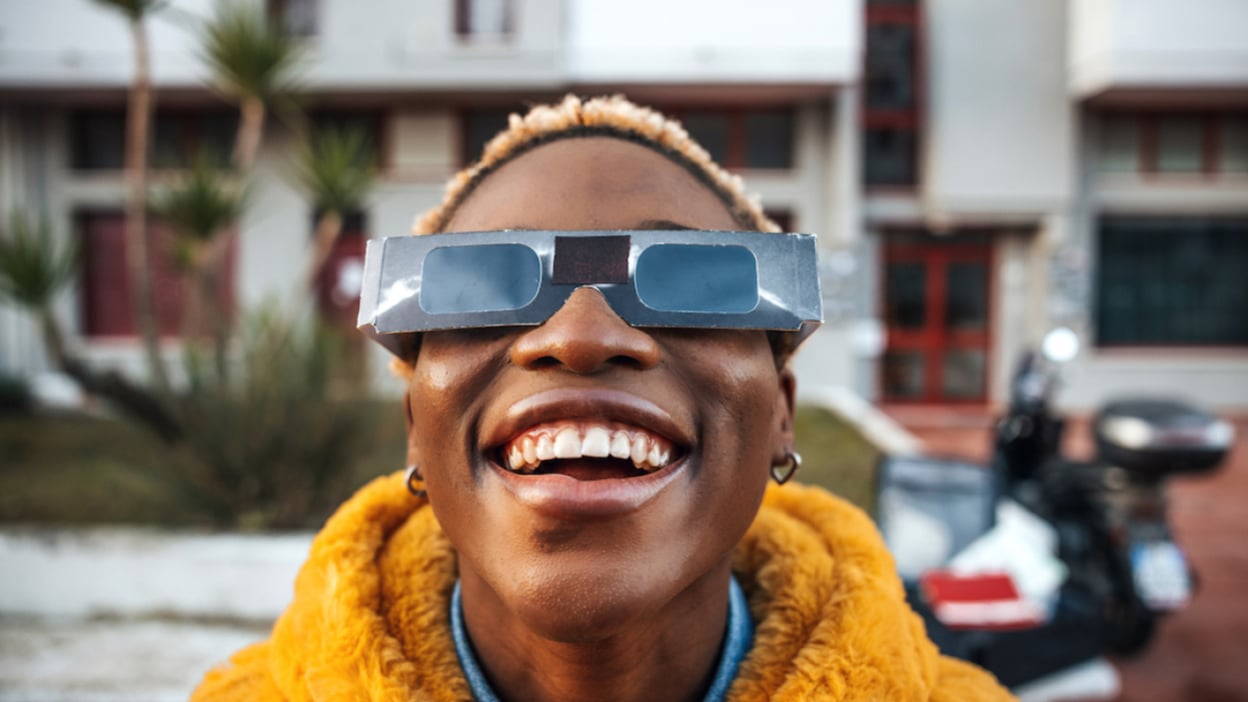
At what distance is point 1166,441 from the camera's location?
150 inches

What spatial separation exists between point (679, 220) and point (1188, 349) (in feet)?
47.9

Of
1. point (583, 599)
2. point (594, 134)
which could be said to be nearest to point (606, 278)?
point (594, 134)

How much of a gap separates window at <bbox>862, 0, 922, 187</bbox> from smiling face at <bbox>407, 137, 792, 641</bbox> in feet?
39.6

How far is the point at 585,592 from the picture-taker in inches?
41.4

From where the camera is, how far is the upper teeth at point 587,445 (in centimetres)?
109

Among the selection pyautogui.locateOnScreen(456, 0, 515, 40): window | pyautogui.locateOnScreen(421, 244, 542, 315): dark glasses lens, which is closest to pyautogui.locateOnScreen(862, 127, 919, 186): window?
pyautogui.locateOnScreen(456, 0, 515, 40): window

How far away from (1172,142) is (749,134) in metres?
6.47

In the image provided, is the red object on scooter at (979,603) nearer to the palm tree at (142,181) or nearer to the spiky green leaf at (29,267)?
the palm tree at (142,181)

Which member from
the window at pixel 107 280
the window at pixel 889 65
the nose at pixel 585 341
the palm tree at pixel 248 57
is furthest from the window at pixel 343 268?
the nose at pixel 585 341

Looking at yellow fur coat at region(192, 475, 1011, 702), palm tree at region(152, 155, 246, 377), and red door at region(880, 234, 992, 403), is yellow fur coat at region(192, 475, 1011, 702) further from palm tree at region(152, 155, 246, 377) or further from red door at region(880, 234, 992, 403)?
red door at region(880, 234, 992, 403)

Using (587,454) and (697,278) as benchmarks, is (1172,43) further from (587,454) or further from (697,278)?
(587,454)

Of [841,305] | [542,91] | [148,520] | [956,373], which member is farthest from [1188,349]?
[148,520]

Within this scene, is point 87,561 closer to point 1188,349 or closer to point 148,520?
point 148,520

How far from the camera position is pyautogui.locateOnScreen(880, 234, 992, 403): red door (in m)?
12.7
